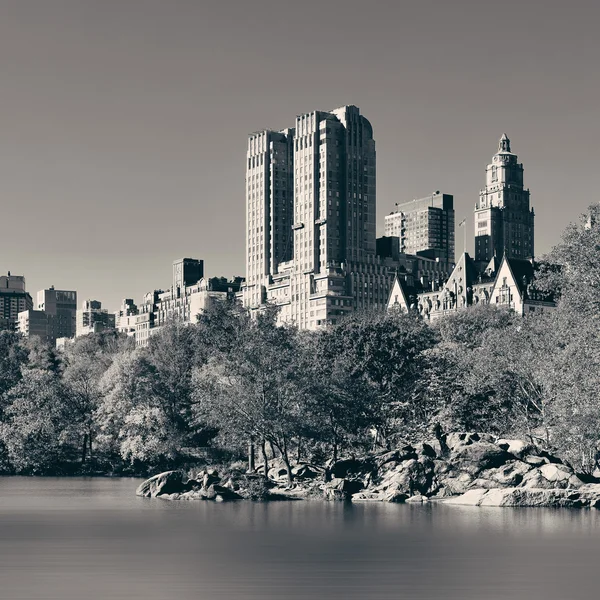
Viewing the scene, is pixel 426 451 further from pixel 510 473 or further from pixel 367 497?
pixel 510 473

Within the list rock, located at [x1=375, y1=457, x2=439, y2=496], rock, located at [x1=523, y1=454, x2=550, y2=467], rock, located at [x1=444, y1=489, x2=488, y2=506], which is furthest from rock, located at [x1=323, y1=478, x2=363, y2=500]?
rock, located at [x1=523, y1=454, x2=550, y2=467]

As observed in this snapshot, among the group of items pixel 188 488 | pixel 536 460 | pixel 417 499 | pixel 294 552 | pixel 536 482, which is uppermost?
pixel 536 460

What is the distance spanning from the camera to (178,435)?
118500 mm

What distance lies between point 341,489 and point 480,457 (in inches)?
423

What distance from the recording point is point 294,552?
184ft

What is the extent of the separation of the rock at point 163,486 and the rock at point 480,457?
2133 centimetres

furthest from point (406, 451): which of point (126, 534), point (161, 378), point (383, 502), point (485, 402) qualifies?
point (161, 378)

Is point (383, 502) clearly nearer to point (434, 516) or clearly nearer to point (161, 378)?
point (434, 516)

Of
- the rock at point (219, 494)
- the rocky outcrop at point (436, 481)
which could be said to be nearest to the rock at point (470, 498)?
the rocky outcrop at point (436, 481)

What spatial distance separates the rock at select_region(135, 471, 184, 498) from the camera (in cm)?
9126

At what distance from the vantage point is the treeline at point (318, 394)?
7394 centimetres

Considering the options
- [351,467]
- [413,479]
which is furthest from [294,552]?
[351,467]

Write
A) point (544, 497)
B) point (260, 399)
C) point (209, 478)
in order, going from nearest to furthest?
point (544, 497), point (209, 478), point (260, 399)

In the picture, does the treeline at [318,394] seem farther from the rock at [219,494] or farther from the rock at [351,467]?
the rock at [219,494]
